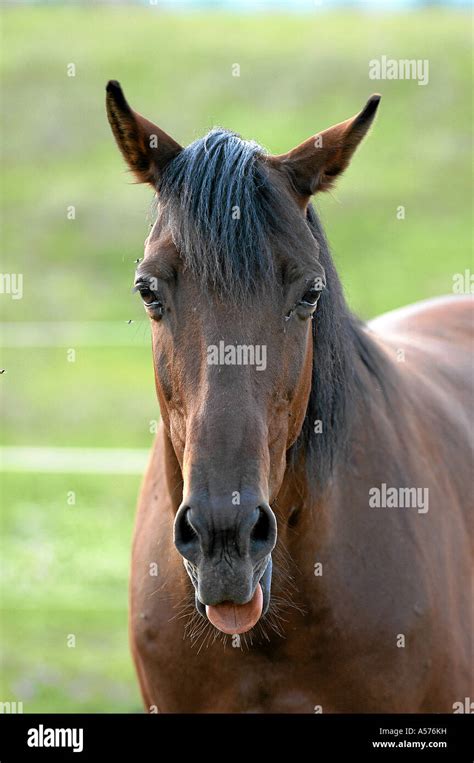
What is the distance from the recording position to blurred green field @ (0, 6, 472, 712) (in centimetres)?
893

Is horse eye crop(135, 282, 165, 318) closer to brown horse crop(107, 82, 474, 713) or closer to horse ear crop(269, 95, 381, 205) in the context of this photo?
brown horse crop(107, 82, 474, 713)

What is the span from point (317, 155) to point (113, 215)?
2605cm

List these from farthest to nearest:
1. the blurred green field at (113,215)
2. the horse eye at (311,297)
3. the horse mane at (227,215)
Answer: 1. the blurred green field at (113,215)
2. the horse eye at (311,297)
3. the horse mane at (227,215)

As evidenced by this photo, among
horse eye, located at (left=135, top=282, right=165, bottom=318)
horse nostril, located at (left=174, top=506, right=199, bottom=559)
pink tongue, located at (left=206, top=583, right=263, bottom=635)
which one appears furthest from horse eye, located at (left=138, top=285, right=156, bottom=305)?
pink tongue, located at (left=206, top=583, right=263, bottom=635)

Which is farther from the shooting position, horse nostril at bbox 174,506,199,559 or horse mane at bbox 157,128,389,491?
horse mane at bbox 157,128,389,491

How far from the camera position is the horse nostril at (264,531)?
8.74ft

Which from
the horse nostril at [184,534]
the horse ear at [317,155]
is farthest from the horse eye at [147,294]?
the horse nostril at [184,534]

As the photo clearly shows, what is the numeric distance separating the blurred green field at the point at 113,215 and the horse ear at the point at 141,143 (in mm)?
4248

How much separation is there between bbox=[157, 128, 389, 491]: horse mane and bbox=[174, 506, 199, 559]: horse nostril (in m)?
0.61

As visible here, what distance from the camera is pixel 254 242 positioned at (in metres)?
2.89

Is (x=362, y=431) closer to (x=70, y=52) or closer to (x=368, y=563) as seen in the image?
(x=368, y=563)

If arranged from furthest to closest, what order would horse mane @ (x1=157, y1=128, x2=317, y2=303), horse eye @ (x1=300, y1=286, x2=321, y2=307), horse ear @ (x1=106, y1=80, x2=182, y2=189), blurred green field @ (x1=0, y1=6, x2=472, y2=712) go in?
blurred green field @ (x1=0, y1=6, x2=472, y2=712)
horse ear @ (x1=106, y1=80, x2=182, y2=189)
horse eye @ (x1=300, y1=286, x2=321, y2=307)
horse mane @ (x1=157, y1=128, x2=317, y2=303)

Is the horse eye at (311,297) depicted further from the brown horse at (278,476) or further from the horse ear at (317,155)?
the horse ear at (317,155)

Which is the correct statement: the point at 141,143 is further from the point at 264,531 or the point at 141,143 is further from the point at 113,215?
the point at 113,215
